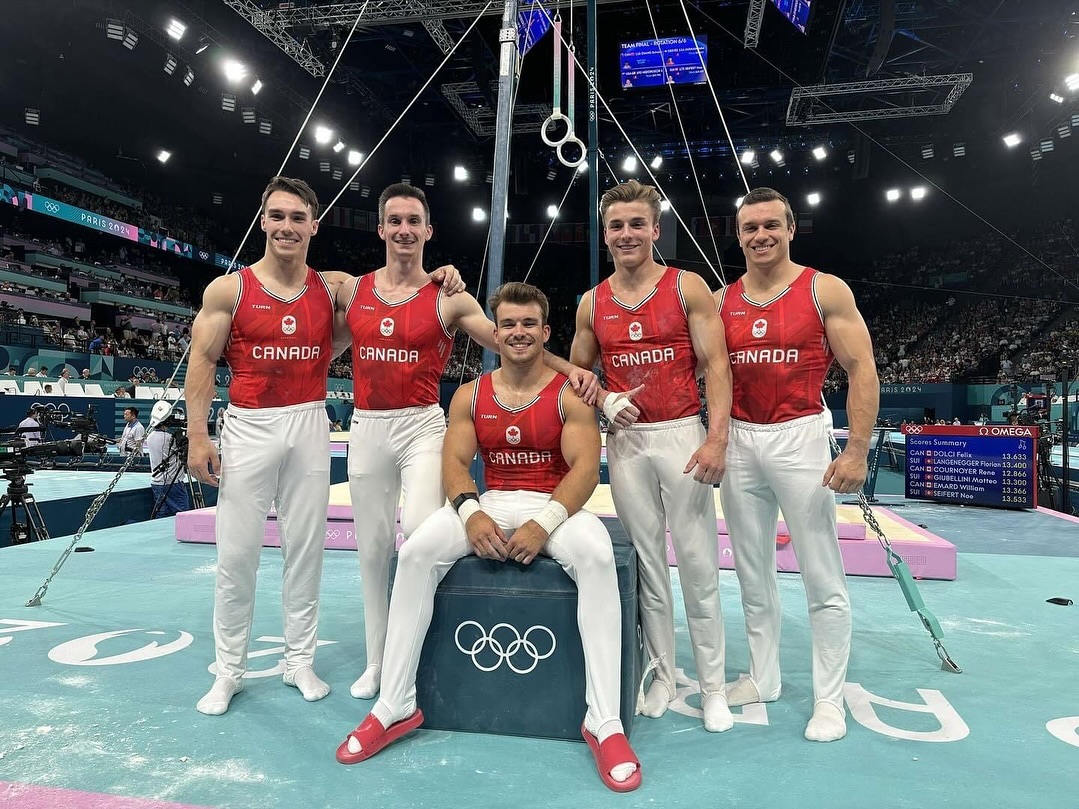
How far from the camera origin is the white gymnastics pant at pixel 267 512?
8.78 ft

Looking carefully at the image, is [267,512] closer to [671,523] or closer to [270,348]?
[270,348]

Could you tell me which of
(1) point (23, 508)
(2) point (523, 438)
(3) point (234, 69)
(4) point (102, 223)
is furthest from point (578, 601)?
(4) point (102, 223)

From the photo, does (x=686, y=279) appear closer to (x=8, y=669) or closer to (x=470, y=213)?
(x=8, y=669)

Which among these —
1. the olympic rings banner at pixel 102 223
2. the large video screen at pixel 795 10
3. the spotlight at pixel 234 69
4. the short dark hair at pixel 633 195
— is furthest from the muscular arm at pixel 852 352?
the olympic rings banner at pixel 102 223

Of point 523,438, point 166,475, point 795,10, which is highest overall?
point 795,10

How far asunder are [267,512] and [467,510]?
0.92 metres

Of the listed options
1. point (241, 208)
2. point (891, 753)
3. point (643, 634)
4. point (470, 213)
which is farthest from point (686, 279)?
point (241, 208)

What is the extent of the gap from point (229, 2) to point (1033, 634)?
14659mm

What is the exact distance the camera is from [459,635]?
7.86 feet

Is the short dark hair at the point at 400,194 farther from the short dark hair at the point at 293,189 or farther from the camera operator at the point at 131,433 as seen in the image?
the camera operator at the point at 131,433

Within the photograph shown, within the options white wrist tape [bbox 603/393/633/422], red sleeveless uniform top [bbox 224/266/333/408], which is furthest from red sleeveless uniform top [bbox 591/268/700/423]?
red sleeveless uniform top [bbox 224/266/333/408]

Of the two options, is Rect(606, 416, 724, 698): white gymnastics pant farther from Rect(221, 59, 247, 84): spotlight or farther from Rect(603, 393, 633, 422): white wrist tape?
Rect(221, 59, 247, 84): spotlight

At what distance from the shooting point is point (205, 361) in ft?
9.00

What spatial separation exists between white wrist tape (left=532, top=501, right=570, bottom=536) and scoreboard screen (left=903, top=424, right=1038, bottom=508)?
300 inches
